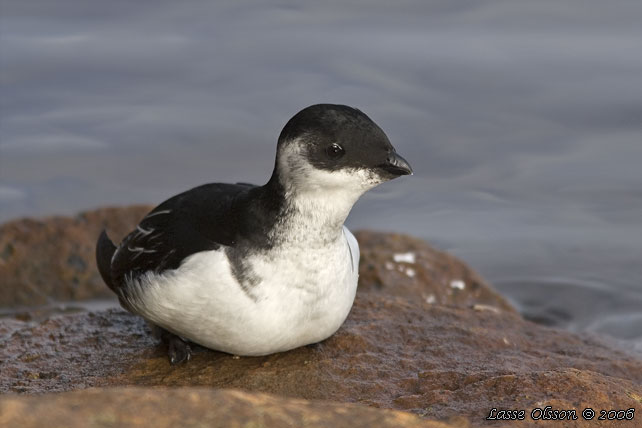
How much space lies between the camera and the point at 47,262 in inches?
295

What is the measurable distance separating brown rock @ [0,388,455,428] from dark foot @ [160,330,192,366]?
6.86ft

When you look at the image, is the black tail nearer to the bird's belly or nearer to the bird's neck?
the bird's belly

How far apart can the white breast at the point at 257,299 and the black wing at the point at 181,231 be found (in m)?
0.12

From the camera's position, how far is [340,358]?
17.3ft

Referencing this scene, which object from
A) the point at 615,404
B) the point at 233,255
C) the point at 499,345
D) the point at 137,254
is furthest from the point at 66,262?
the point at 615,404

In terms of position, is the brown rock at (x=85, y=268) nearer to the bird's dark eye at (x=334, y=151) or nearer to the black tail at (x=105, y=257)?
the black tail at (x=105, y=257)

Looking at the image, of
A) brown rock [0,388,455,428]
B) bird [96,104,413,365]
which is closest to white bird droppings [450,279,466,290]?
bird [96,104,413,365]

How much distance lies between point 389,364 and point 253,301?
858 mm

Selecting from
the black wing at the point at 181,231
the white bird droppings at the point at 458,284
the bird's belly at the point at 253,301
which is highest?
the black wing at the point at 181,231

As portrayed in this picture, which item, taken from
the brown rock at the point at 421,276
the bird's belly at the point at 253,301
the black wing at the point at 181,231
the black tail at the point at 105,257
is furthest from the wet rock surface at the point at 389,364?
the brown rock at the point at 421,276

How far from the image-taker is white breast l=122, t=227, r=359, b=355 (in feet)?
16.1

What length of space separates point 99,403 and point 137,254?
248 cm

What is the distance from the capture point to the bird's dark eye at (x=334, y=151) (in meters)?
4.84

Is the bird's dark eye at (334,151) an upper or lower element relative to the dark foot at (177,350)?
upper
